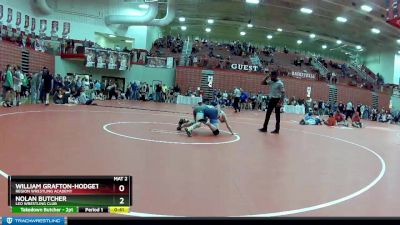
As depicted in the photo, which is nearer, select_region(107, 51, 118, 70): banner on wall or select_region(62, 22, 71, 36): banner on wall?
select_region(107, 51, 118, 70): banner on wall

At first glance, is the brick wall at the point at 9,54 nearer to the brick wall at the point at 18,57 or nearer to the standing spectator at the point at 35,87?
the brick wall at the point at 18,57

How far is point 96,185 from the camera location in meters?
1.81

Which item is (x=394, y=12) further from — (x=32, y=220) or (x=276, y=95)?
(x=32, y=220)

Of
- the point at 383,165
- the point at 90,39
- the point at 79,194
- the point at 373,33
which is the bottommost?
the point at 383,165

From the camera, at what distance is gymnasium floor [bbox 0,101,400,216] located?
3.19 m

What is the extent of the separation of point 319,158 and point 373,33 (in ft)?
124

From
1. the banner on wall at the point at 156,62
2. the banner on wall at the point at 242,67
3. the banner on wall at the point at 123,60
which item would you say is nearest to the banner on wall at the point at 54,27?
the banner on wall at the point at 123,60

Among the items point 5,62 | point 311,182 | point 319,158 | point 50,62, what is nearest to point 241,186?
point 311,182

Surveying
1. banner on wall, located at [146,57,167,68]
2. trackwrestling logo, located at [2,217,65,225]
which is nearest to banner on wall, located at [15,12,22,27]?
banner on wall, located at [146,57,167,68]

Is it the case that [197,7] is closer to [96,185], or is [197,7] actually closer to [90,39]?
[90,39]

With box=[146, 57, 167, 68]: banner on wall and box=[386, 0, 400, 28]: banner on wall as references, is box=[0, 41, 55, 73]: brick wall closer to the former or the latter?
box=[146, 57, 167, 68]: banner on wall

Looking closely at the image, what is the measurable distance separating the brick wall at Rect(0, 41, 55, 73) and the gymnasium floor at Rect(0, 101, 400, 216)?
1556cm
